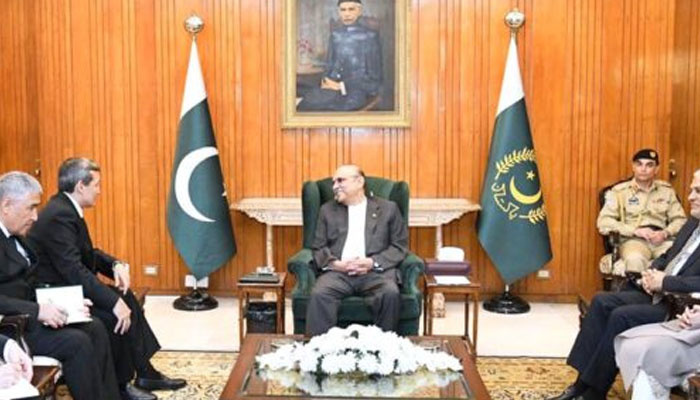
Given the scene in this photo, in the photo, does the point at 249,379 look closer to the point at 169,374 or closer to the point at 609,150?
the point at 169,374

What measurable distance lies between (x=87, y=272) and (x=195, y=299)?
2194mm

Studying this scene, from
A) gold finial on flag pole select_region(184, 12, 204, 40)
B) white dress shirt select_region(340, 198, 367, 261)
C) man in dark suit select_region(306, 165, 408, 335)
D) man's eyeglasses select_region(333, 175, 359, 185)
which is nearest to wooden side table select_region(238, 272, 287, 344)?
man in dark suit select_region(306, 165, 408, 335)

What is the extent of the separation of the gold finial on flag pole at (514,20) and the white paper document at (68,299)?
12.6 ft

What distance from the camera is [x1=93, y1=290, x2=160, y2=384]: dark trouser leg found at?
372 centimetres

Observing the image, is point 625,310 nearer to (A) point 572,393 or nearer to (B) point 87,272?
(A) point 572,393

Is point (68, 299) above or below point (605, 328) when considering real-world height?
above

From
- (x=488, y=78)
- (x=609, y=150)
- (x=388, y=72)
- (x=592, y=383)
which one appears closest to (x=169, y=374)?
(x=592, y=383)

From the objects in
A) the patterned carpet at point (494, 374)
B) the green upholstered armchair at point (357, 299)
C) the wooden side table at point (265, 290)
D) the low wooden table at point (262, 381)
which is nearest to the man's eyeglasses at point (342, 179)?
the green upholstered armchair at point (357, 299)

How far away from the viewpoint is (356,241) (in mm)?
4672

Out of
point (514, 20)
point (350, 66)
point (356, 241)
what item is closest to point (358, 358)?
point (356, 241)

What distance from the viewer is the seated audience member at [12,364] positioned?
2564mm

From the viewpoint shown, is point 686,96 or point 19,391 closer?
point 19,391

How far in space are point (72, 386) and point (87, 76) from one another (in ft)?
11.6

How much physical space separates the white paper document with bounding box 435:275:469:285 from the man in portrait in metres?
1.83
